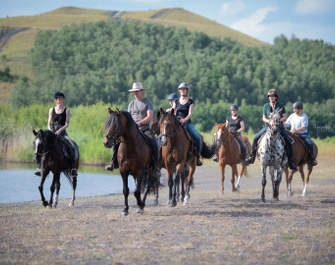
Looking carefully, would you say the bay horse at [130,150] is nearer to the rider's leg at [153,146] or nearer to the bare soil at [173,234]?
the rider's leg at [153,146]

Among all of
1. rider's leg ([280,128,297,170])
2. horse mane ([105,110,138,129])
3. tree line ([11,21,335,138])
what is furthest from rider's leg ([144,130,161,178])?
tree line ([11,21,335,138])

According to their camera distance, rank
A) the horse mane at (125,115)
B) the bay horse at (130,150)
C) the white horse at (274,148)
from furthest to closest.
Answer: the white horse at (274,148), the bay horse at (130,150), the horse mane at (125,115)

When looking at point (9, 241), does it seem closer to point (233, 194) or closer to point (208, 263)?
point (208, 263)

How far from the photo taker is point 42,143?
10414 millimetres

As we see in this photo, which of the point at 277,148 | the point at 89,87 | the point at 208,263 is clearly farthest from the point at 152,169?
the point at 89,87

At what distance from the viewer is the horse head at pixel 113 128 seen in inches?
340

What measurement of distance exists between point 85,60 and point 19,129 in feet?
259

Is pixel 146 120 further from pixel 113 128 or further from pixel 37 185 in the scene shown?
pixel 37 185

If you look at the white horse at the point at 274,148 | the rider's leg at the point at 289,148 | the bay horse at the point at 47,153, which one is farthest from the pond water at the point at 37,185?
the rider's leg at the point at 289,148

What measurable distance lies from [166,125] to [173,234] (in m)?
3.47

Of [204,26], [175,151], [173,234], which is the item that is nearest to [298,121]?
[175,151]

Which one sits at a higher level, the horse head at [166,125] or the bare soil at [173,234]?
the horse head at [166,125]

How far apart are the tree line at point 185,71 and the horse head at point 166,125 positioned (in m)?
61.8

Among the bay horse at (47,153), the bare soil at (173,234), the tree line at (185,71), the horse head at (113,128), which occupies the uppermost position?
the tree line at (185,71)
